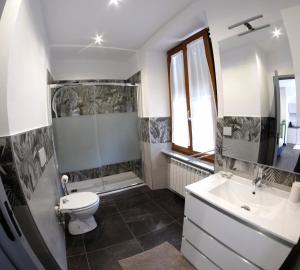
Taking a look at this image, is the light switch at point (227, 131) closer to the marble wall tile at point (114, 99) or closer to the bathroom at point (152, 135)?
the bathroom at point (152, 135)

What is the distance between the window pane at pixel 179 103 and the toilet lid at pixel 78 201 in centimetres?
149

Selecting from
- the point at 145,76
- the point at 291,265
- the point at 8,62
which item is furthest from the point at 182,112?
the point at 8,62

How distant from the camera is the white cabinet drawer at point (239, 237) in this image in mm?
911

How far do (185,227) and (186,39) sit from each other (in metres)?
2.26

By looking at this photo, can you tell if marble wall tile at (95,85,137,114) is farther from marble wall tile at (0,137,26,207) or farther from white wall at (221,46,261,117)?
marble wall tile at (0,137,26,207)

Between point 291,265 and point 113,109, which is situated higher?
point 113,109

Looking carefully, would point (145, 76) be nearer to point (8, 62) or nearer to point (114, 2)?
point (114, 2)

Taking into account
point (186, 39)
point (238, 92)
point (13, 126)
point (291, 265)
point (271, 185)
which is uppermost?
point (186, 39)

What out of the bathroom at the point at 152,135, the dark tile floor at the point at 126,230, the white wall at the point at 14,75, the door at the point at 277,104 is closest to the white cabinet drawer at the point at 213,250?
the bathroom at the point at 152,135

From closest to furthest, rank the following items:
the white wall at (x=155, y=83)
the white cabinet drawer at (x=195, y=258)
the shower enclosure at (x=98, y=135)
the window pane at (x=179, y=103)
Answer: the white cabinet drawer at (x=195, y=258)
the window pane at (x=179, y=103)
the white wall at (x=155, y=83)
the shower enclosure at (x=98, y=135)

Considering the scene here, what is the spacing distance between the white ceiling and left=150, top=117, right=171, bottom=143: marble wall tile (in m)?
1.24

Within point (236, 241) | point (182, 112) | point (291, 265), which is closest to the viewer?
point (291, 265)

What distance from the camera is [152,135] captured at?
2729mm

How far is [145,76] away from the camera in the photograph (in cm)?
266
